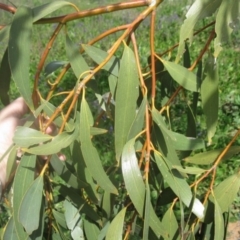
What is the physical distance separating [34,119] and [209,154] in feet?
1.27

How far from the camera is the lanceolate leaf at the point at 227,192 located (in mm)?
1044

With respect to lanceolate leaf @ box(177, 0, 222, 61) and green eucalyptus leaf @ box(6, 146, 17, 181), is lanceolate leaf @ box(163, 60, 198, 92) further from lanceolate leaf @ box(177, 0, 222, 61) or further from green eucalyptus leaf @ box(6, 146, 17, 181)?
green eucalyptus leaf @ box(6, 146, 17, 181)

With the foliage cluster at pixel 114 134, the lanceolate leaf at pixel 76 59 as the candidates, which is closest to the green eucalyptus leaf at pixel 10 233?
the foliage cluster at pixel 114 134

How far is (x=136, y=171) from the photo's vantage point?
2.76 feet

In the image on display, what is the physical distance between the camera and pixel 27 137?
2.75 feet

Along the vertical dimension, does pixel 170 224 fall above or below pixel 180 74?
below

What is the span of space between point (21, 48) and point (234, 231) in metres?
1.77

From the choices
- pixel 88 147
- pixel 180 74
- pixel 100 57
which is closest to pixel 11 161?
pixel 88 147

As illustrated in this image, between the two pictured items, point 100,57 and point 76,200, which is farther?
point 76,200

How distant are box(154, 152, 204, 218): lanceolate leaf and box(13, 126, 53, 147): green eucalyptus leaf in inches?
7.8

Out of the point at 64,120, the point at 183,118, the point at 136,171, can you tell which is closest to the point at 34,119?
the point at 64,120

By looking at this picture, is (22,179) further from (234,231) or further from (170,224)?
(234,231)

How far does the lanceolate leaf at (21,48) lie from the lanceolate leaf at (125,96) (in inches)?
6.1

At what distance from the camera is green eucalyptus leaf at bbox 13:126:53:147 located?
0.83 meters
